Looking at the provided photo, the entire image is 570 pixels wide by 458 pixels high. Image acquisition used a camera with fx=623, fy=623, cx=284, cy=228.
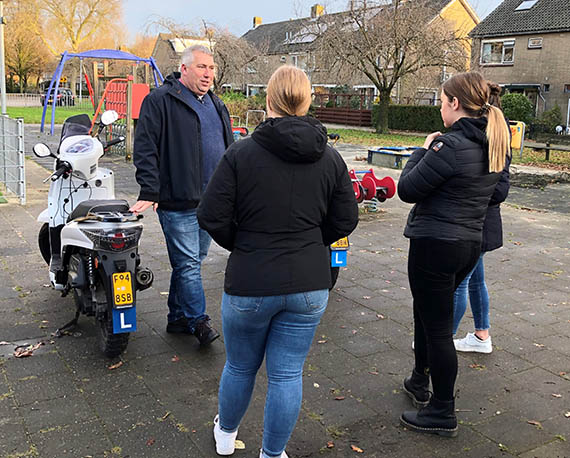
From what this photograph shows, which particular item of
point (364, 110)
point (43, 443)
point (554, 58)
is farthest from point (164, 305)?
point (554, 58)

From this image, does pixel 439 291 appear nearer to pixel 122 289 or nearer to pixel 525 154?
pixel 122 289

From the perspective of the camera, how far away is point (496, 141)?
116 inches

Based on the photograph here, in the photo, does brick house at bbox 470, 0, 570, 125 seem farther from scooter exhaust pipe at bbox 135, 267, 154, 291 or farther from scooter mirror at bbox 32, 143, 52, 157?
scooter exhaust pipe at bbox 135, 267, 154, 291

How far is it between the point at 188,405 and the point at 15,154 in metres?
7.15

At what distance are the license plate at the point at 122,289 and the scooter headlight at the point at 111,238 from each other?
162 mm

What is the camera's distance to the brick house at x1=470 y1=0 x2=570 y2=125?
33406 millimetres

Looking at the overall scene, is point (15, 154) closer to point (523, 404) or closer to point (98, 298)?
point (98, 298)

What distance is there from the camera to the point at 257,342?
255cm

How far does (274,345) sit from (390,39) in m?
25.1

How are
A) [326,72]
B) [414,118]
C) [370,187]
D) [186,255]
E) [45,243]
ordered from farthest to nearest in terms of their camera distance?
[414,118], [326,72], [370,187], [45,243], [186,255]

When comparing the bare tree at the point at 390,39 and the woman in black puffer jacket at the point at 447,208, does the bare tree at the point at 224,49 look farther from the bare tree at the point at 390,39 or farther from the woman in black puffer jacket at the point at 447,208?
the woman in black puffer jacket at the point at 447,208

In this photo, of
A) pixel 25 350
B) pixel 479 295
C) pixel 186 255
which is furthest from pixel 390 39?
pixel 25 350

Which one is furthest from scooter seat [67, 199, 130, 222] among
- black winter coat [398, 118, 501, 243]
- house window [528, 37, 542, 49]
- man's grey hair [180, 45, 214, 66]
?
house window [528, 37, 542, 49]

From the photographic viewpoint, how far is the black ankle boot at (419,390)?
11.3 feet
